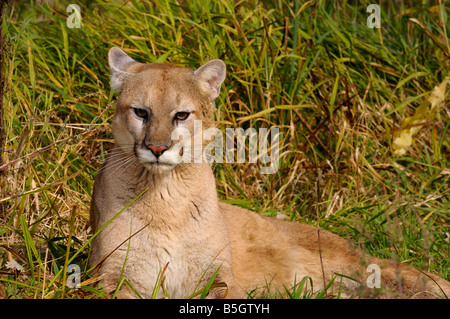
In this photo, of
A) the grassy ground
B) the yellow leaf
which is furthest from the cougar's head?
the yellow leaf

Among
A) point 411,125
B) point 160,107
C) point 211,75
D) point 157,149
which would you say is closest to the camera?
point 157,149

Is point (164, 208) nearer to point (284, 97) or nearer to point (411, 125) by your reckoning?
point (284, 97)

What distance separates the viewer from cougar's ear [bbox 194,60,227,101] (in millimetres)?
4406

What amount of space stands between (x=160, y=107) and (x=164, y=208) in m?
0.64

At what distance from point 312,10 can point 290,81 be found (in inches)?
42.4

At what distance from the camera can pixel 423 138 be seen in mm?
6629

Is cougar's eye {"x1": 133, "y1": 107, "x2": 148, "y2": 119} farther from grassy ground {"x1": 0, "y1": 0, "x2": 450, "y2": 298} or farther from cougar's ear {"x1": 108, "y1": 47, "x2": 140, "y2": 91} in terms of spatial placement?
grassy ground {"x1": 0, "y1": 0, "x2": 450, "y2": 298}

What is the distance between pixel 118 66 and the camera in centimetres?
450

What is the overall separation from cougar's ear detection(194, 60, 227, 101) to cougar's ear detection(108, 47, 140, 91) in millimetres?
486

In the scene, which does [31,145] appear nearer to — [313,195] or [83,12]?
[83,12]

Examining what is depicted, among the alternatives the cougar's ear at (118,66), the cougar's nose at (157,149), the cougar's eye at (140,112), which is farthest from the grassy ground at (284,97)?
the cougar's nose at (157,149)

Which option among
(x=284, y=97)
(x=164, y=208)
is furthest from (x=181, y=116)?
(x=284, y=97)
